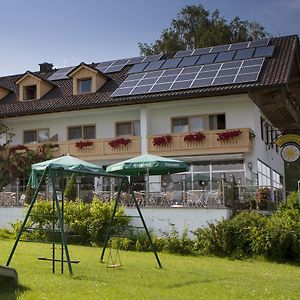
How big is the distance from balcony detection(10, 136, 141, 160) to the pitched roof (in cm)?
205

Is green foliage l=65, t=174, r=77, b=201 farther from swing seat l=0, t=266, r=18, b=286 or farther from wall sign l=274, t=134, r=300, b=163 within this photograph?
swing seat l=0, t=266, r=18, b=286

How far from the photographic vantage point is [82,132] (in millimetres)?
30500

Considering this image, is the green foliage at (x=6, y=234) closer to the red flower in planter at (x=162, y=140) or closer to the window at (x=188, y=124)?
the red flower in planter at (x=162, y=140)

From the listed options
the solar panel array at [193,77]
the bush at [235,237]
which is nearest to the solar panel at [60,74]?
the solar panel array at [193,77]

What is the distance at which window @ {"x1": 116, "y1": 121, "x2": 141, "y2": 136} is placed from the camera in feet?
96.0

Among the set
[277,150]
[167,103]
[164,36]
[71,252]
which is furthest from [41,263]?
[164,36]

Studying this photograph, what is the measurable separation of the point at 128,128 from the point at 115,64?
23.5 ft

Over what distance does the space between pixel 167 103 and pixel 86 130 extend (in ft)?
17.6

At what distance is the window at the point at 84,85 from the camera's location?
104 ft

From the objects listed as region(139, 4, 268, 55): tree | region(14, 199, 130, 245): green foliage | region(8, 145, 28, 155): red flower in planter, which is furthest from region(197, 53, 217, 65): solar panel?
region(14, 199, 130, 245): green foliage

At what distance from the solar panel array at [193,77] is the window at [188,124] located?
1816 millimetres

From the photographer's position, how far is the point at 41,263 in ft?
41.5

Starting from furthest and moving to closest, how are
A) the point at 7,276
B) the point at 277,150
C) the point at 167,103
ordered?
the point at 277,150 < the point at 167,103 < the point at 7,276

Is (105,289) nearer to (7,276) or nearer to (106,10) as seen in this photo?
(7,276)
